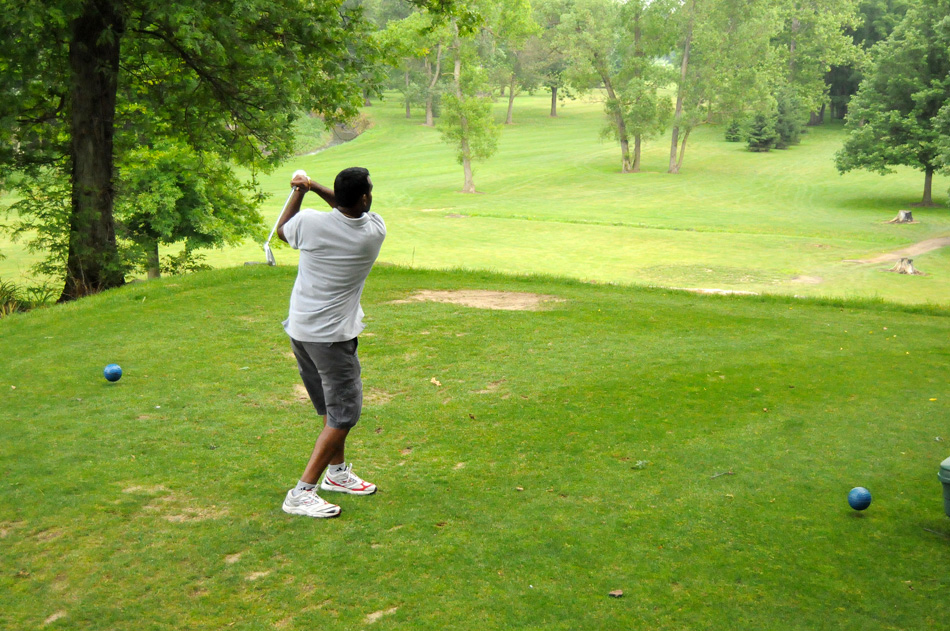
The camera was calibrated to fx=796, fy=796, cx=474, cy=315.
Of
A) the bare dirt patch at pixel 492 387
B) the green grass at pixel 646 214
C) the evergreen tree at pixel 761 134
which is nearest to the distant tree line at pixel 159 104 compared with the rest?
the green grass at pixel 646 214

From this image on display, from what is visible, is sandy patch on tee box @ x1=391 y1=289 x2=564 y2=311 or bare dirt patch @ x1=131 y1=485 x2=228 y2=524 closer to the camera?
bare dirt patch @ x1=131 y1=485 x2=228 y2=524

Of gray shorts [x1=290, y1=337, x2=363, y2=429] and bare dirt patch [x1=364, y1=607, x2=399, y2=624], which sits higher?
gray shorts [x1=290, y1=337, x2=363, y2=429]

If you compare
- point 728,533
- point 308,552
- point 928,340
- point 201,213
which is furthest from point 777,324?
point 201,213

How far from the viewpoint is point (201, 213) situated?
55.0 ft

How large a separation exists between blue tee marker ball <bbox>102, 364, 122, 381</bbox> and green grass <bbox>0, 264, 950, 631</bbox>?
0.10 metres

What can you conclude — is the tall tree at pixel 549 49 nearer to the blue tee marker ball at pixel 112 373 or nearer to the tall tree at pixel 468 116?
the tall tree at pixel 468 116

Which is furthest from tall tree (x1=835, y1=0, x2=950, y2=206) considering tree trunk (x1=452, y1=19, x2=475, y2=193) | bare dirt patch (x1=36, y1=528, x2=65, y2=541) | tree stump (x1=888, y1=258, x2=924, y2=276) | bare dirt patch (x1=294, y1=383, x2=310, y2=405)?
bare dirt patch (x1=36, y1=528, x2=65, y2=541)

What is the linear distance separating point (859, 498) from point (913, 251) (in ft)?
92.6

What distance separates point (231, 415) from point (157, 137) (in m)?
10.6

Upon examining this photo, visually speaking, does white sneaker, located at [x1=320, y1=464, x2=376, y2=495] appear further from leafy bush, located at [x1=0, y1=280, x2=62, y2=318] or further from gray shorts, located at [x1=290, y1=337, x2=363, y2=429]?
leafy bush, located at [x1=0, y1=280, x2=62, y2=318]

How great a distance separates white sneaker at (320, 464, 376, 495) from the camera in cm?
557

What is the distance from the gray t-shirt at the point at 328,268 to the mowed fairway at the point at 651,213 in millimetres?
15697

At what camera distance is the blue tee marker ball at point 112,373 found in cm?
789

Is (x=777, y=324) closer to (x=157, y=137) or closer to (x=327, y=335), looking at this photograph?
(x=327, y=335)
